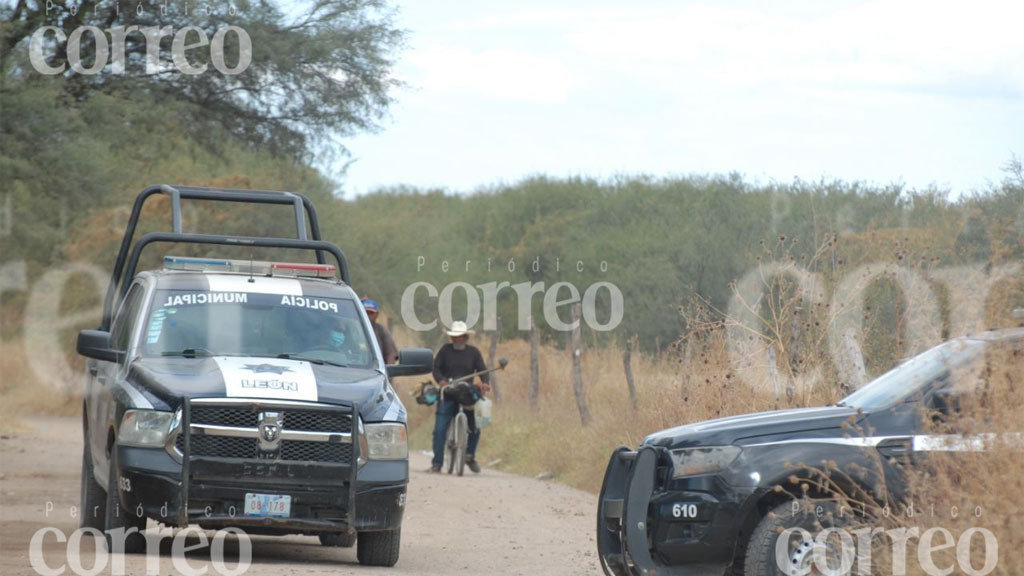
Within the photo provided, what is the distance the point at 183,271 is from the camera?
37.8 ft

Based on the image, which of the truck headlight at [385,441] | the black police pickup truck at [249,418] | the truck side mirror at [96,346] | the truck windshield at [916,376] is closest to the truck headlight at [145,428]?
the black police pickup truck at [249,418]

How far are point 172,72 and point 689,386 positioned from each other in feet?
30.0

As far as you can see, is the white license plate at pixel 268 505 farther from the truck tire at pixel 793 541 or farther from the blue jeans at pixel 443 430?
the blue jeans at pixel 443 430

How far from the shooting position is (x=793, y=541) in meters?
8.14

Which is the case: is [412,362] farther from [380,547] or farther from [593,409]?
[593,409]

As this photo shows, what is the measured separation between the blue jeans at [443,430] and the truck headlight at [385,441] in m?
9.33

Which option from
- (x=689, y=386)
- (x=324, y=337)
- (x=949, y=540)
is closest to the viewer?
(x=949, y=540)

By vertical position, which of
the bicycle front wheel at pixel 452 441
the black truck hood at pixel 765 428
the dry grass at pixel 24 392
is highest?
the black truck hood at pixel 765 428

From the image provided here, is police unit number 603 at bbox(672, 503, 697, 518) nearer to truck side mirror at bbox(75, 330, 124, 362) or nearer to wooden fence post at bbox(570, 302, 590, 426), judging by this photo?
truck side mirror at bbox(75, 330, 124, 362)

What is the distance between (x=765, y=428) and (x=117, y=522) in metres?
4.34

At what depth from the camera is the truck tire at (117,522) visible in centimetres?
988

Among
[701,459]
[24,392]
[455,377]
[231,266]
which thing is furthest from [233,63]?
[24,392]

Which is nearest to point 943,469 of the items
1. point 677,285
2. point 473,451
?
point 473,451

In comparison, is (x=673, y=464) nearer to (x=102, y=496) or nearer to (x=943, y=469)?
(x=943, y=469)
